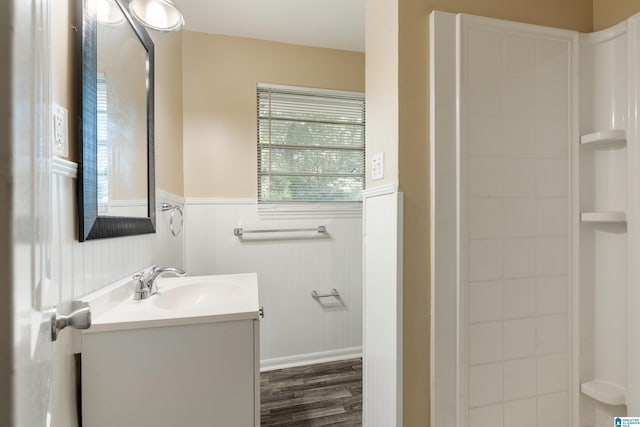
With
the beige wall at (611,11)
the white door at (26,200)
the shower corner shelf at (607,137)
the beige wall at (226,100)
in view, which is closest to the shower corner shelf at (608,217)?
the shower corner shelf at (607,137)

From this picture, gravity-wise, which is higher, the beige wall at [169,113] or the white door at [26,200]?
the beige wall at [169,113]

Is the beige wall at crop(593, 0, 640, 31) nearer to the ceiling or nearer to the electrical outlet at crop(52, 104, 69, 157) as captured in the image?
the ceiling

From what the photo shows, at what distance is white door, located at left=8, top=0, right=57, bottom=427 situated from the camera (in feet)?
0.81

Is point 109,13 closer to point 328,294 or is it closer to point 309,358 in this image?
point 328,294

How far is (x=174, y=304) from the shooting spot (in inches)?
49.9

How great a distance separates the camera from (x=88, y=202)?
0.87m

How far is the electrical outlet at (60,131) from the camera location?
746 millimetres

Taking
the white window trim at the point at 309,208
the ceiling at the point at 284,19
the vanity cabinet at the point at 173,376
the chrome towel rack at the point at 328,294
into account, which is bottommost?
the chrome towel rack at the point at 328,294

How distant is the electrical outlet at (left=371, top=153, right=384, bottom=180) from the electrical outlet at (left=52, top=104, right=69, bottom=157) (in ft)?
3.48

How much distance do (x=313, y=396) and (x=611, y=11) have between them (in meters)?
2.51

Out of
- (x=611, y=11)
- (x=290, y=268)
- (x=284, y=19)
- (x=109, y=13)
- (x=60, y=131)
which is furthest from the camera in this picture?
(x=290, y=268)

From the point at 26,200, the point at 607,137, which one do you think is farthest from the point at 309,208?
the point at 26,200

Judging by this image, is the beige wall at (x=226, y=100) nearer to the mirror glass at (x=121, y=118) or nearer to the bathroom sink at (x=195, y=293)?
the mirror glass at (x=121, y=118)

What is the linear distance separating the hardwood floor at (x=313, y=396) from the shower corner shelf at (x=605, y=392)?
1.09 meters
